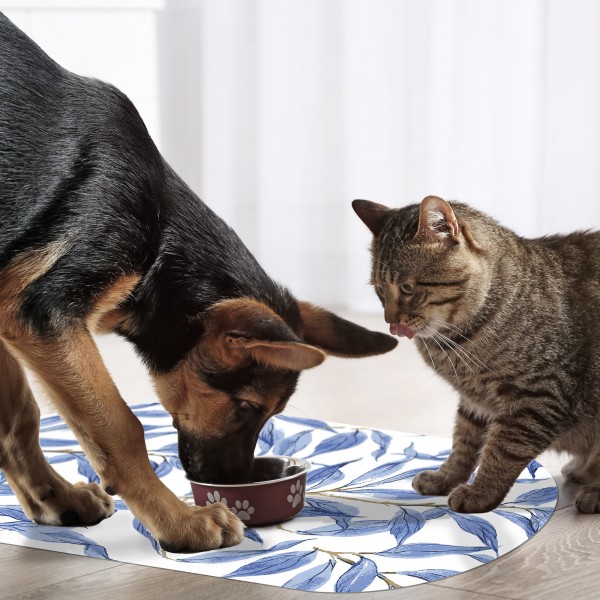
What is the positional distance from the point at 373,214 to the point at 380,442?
2.43 ft

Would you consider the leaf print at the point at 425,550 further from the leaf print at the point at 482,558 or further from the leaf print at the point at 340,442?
the leaf print at the point at 340,442

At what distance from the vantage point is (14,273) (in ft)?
7.02

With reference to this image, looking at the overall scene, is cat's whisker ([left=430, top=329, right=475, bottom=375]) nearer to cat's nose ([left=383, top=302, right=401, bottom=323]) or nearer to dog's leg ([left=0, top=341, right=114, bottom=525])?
cat's nose ([left=383, top=302, right=401, bottom=323])

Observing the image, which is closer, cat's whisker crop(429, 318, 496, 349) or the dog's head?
the dog's head

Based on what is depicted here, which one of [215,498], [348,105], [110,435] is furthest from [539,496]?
[348,105]

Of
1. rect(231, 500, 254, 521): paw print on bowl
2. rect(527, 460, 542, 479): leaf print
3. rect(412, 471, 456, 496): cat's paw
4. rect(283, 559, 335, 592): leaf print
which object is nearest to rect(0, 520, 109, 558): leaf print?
rect(231, 500, 254, 521): paw print on bowl

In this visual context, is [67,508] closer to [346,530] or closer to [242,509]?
[242,509]

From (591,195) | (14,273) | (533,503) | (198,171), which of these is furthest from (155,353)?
(198,171)

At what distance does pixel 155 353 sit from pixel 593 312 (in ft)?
3.57

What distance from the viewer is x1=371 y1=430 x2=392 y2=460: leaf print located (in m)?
2.98

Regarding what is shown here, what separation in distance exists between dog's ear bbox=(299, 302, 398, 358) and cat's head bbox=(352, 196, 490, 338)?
0.19 meters

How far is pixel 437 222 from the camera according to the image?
251 centimetres

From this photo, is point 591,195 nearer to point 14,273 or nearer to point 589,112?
point 589,112

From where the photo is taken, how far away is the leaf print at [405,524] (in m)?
2.30
